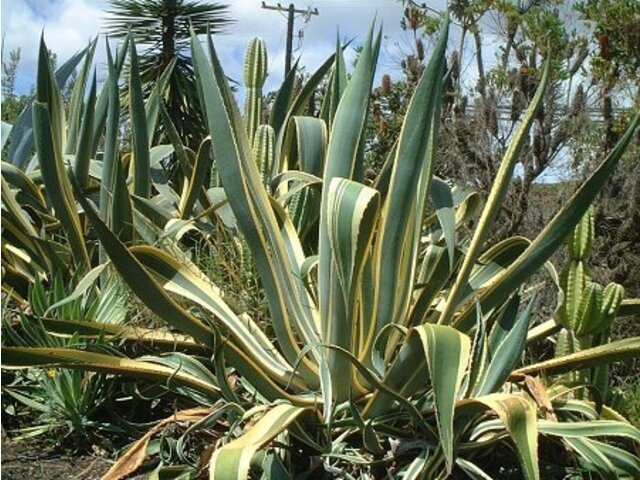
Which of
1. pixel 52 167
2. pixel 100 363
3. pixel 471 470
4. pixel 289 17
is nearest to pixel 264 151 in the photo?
pixel 52 167

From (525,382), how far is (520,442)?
1.66 feet

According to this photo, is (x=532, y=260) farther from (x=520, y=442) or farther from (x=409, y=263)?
(x=520, y=442)

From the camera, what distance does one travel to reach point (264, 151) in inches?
159

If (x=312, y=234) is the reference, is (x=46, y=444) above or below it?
below

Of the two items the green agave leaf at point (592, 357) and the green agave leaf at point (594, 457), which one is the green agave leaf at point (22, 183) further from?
the green agave leaf at point (594, 457)

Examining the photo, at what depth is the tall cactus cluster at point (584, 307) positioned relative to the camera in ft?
10.5

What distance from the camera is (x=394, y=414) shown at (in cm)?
284

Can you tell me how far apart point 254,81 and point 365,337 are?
1.98 meters

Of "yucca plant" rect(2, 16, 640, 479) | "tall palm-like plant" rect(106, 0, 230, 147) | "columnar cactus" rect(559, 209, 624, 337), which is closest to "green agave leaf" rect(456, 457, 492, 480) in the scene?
"yucca plant" rect(2, 16, 640, 479)

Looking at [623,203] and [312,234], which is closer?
[312,234]

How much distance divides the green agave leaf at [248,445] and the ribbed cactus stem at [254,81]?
2055 mm

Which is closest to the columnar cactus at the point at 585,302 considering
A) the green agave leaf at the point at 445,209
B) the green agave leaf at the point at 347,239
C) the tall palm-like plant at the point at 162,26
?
the green agave leaf at the point at 445,209

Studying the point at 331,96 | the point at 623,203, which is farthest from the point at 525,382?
the point at 623,203

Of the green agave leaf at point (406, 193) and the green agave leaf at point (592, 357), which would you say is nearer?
the green agave leaf at point (406, 193)
